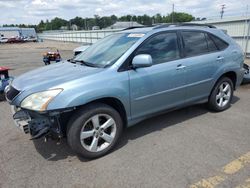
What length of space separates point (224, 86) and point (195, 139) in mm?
1717

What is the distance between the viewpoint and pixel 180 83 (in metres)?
3.95

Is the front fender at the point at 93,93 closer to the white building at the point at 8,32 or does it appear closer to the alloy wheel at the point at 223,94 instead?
the alloy wheel at the point at 223,94

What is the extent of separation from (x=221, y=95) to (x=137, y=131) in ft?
6.59

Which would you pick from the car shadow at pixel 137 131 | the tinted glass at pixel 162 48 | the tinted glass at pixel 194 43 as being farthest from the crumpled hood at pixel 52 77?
the tinted glass at pixel 194 43

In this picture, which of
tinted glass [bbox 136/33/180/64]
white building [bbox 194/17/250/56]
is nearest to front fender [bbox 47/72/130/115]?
tinted glass [bbox 136/33/180/64]

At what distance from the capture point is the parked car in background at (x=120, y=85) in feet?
9.58

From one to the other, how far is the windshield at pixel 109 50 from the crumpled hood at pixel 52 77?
228 millimetres

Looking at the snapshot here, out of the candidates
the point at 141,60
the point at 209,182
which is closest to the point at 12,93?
the point at 141,60

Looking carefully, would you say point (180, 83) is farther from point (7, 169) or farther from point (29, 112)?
point (7, 169)

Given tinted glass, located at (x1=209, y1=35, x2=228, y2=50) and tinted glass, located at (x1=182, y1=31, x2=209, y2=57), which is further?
tinted glass, located at (x1=209, y1=35, x2=228, y2=50)

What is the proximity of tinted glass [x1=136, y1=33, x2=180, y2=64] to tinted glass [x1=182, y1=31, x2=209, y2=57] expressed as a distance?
0.81 feet

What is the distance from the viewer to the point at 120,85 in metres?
3.25

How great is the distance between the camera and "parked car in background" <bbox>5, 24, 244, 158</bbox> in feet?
9.58

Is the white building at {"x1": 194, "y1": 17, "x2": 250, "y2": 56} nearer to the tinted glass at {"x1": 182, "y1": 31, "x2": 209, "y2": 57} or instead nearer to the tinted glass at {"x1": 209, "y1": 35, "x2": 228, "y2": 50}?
the tinted glass at {"x1": 209, "y1": 35, "x2": 228, "y2": 50}
